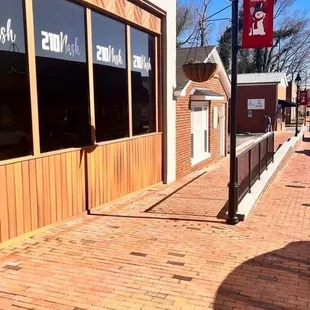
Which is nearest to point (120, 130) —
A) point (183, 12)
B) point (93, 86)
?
point (93, 86)

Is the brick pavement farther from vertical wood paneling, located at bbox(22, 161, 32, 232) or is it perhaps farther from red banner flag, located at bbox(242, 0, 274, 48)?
red banner flag, located at bbox(242, 0, 274, 48)

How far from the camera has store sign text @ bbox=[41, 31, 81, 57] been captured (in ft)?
18.0

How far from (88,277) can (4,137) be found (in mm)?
1980

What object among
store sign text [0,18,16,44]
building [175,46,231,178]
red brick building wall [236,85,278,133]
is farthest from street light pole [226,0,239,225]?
red brick building wall [236,85,278,133]

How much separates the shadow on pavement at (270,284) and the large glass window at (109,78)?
3.59 meters

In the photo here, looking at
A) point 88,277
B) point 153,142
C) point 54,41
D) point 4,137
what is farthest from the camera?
point 153,142

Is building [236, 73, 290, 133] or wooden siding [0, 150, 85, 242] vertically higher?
building [236, 73, 290, 133]

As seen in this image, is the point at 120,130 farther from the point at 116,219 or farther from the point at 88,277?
the point at 88,277

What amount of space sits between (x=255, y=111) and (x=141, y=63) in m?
27.2

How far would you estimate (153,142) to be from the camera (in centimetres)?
911

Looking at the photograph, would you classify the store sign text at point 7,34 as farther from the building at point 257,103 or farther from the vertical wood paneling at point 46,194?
the building at point 257,103

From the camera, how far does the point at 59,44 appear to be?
5824 mm

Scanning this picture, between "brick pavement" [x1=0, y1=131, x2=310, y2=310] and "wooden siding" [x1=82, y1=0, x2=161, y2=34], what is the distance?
3.44 meters

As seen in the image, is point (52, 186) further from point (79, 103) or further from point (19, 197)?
point (79, 103)
